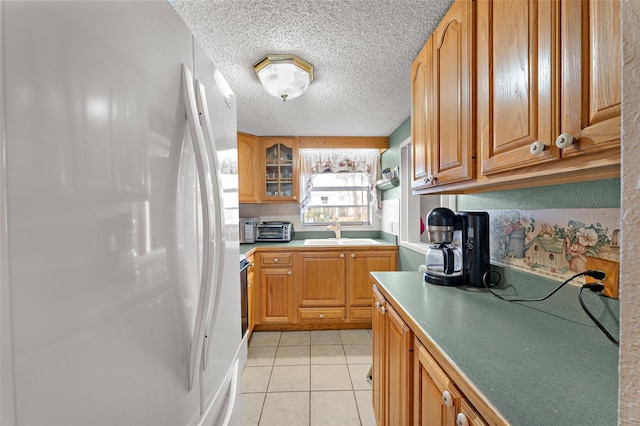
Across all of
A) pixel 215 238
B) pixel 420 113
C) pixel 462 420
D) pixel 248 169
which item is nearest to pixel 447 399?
pixel 462 420

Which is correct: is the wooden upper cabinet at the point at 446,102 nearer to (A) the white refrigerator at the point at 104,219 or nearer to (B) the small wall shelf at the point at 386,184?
(A) the white refrigerator at the point at 104,219

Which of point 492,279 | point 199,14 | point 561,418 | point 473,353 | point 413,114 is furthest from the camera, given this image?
point 413,114

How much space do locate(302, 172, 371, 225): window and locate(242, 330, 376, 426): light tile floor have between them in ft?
4.75

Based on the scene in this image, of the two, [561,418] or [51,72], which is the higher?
[51,72]

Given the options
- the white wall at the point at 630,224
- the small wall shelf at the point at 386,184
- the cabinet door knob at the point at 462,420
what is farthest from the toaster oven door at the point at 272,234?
the white wall at the point at 630,224

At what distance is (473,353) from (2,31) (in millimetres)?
1103

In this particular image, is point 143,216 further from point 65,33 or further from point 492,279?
point 492,279

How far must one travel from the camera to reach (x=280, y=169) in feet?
11.0

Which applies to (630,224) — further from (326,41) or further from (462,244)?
(326,41)

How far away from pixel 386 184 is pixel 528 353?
2522 millimetres

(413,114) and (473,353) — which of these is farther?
(413,114)

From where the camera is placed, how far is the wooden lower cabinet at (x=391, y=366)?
3.35ft

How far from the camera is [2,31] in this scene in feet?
1.04

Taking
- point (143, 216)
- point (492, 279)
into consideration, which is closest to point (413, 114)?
point (492, 279)
